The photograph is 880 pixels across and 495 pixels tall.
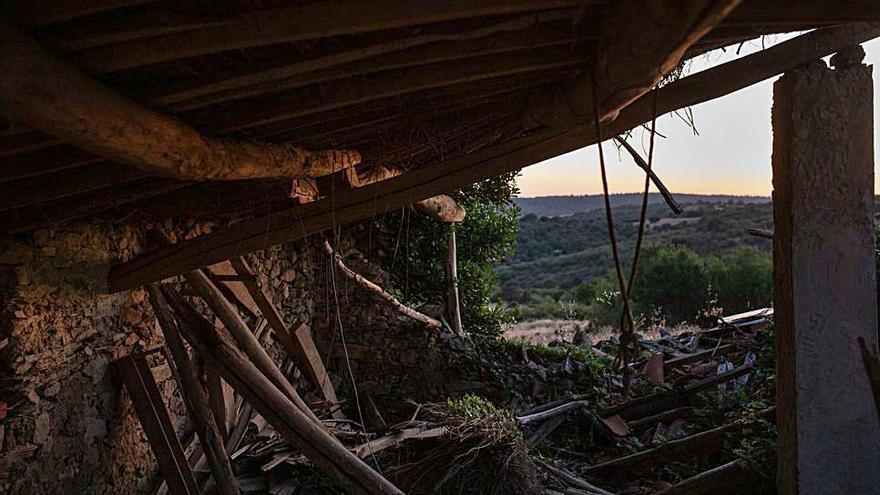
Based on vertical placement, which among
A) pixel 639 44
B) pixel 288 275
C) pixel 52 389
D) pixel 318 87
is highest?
pixel 318 87

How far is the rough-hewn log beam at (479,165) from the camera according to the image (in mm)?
2795

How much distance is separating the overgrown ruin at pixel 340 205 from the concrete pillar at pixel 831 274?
0.4 inches

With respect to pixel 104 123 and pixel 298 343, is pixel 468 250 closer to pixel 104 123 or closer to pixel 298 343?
pixel 298 343

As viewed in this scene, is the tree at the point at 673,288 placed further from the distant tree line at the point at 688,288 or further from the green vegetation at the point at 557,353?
the green vegetation at the point at 557,353

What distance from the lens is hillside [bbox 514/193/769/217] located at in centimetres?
3036

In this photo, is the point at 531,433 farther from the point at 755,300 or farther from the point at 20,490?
the point at 755,300

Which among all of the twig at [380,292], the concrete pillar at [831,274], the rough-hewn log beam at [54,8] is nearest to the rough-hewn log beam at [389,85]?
Result: the rough-hewn log beam at [54,8]

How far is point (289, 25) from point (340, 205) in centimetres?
167

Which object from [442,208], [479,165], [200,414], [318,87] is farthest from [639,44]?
[442,208]

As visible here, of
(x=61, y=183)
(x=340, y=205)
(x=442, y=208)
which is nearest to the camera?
(x=61, y=183)

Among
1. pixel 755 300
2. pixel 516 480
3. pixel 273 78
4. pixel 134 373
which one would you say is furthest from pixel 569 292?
pixel 273 78

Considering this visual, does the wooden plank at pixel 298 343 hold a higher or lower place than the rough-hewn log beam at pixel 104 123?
lower

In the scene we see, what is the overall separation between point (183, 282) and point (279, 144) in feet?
6.86

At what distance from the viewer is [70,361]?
11.0ft
